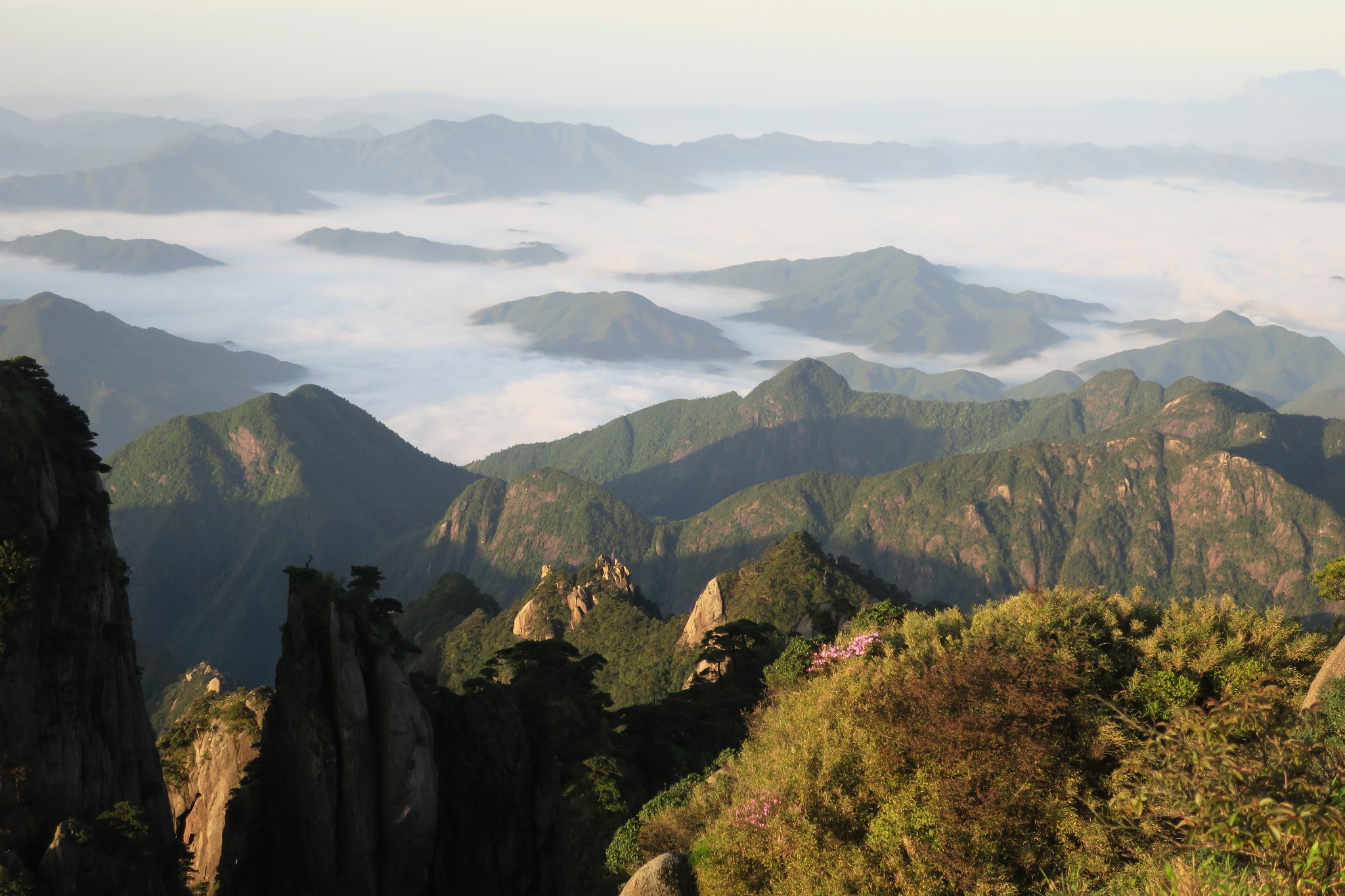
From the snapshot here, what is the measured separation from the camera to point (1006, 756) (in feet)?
105

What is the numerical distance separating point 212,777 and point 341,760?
7804mm

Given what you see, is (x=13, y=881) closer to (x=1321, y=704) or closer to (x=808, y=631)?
(x=1321, y=704)

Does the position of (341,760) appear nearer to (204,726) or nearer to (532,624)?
(204,726)

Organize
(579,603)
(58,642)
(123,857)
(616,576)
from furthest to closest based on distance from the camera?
1. (616,576)
2. (579,603)
3. (58,642)
4. (123,857)

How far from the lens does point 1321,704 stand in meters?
31.8

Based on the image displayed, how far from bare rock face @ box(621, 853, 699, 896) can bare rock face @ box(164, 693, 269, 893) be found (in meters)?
23.4

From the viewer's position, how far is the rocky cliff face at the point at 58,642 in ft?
129

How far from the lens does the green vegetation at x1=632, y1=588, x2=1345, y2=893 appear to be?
102 feet

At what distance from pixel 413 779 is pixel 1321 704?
36.9 metres

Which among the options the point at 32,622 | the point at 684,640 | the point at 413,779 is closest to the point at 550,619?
the point at 684,640

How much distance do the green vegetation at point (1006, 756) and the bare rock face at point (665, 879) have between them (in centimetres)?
65

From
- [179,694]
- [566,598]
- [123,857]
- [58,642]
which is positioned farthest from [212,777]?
[179,694]

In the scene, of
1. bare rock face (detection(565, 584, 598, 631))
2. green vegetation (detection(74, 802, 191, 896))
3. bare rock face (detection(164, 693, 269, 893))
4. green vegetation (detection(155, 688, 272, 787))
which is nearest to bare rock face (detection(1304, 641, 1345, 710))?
green vegetation (detection(74, 802, 191, 896))

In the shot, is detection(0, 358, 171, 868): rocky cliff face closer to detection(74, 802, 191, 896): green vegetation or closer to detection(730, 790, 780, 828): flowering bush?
detection(74, 802, 191, 896): green vegetation
